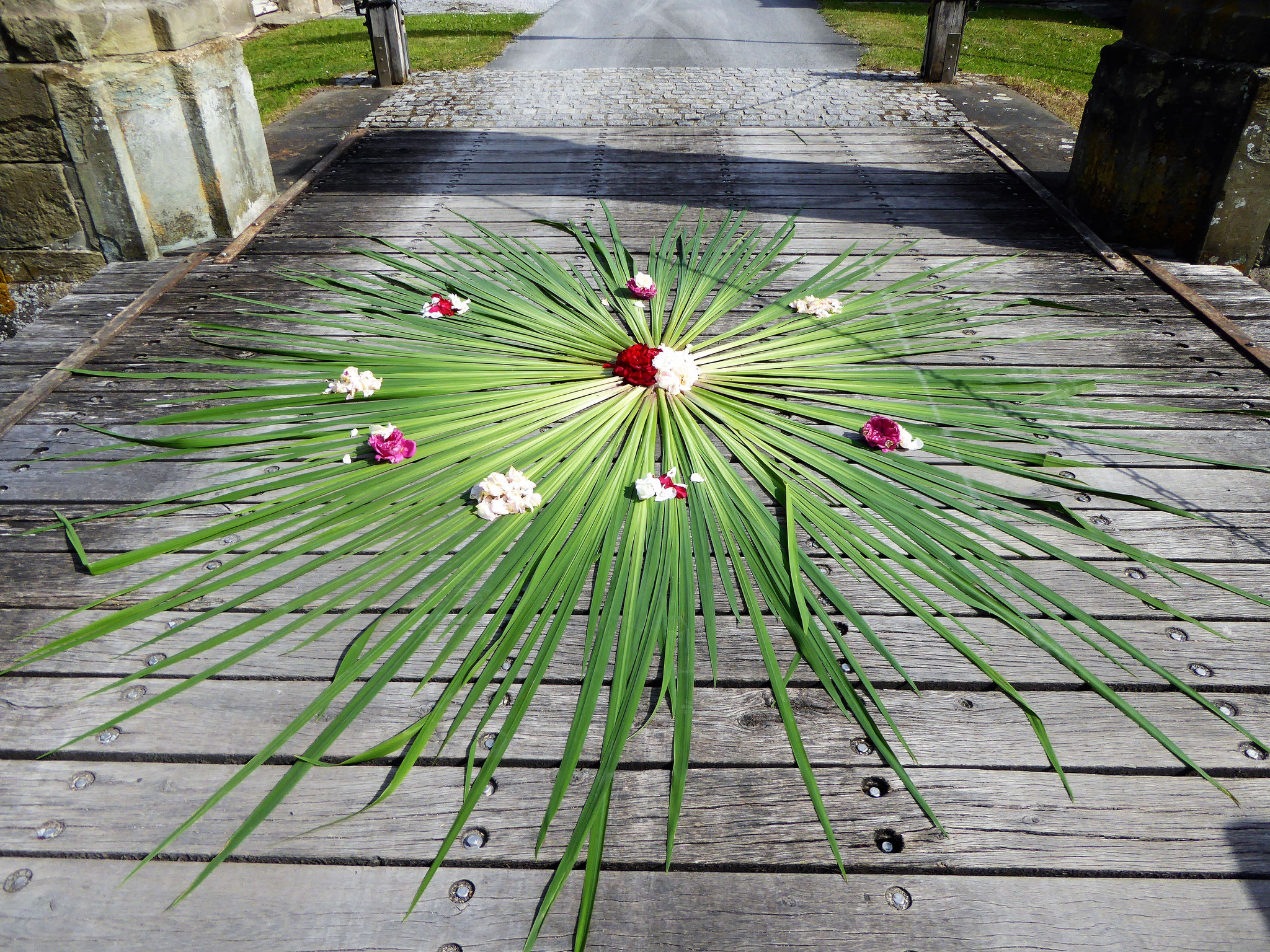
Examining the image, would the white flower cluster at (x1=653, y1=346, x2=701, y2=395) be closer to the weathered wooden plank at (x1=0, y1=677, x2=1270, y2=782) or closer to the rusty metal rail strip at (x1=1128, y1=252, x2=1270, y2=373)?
the weathered wooden plank at (x1=0, y1=677, x2=1270, y2=782)

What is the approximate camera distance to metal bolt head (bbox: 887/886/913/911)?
1446mm

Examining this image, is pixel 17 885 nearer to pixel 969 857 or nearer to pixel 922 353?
pixel 969 857

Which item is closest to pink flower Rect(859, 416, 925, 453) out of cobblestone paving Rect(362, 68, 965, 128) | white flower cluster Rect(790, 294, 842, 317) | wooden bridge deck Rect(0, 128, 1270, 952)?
wooden bridge deck Rect(0, 128, 1270, 952)

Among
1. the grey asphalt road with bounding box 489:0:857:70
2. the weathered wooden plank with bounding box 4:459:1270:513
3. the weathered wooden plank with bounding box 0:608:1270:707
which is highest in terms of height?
the grey asphalt road with bounding box 489:0:857:70

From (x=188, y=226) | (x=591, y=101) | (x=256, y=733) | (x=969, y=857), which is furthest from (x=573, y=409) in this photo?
(x=591, y=101)

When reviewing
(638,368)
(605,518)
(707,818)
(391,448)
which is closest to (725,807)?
(707,818)

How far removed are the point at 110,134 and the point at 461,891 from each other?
3.52 m

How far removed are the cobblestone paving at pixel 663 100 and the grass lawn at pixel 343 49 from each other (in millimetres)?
906

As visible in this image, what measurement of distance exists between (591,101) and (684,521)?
5.40 metres

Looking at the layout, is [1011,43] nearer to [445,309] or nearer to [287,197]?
[287,197]

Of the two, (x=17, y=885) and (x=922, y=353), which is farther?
(x=922, y=353)

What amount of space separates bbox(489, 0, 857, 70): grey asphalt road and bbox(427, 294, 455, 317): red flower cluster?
5.89 metres

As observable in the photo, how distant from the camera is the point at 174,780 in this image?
163 centimetres

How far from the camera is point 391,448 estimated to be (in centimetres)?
233
